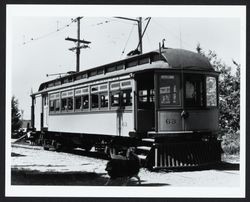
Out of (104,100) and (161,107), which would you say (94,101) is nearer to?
(104,100)

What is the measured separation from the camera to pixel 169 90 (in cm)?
1197

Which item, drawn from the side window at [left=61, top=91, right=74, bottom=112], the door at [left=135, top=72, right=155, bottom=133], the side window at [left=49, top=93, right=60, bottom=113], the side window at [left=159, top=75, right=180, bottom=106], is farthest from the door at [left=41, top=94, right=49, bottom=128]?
the side window at [left=159, top=75, right=180, bottom=106]

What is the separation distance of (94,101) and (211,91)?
375 centimetres

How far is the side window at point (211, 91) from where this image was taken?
40.6 ft

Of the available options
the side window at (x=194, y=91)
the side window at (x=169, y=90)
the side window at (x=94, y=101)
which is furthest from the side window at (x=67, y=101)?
the side window at (x=194, y=91)

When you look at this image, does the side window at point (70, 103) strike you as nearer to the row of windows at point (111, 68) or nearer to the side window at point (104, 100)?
the row of windows at point (111, 68)

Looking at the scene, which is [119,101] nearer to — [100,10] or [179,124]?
[179,124]

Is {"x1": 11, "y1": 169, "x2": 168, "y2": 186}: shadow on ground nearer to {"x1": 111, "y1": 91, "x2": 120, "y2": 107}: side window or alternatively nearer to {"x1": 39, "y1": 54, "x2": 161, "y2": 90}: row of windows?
{"x1": 111, "y1": 91, "x2": 120, "y2": 107}: side window

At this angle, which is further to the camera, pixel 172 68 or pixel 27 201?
pixel 172 68

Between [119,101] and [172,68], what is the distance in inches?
74.6

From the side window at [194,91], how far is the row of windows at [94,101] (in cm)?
156

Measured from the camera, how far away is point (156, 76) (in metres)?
11.8

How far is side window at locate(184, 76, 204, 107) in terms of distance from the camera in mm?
12117

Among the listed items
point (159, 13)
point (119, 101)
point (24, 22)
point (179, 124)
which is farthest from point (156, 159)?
point (24, 22)
